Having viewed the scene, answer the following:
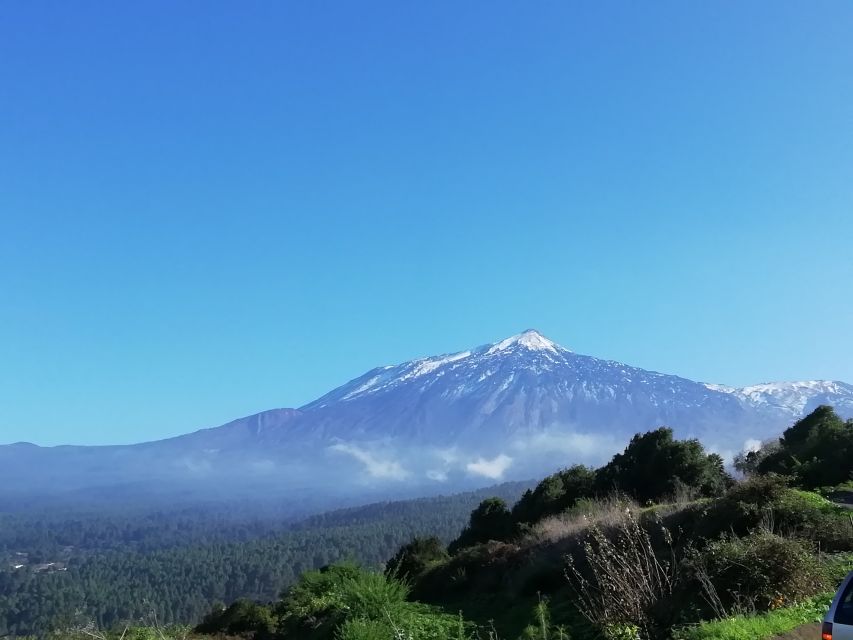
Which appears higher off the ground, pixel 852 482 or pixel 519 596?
pixel 852 482

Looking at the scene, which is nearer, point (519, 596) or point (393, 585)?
point (393, 585)

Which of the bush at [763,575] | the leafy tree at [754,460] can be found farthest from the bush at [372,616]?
the leafy tree at [754,460]

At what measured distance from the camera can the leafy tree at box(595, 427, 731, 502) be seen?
2978 cm

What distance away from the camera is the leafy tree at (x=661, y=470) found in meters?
29.8

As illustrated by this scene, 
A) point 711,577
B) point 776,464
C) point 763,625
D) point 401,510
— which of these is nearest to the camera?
point 763,625

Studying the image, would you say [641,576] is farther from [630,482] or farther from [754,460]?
[754,460]

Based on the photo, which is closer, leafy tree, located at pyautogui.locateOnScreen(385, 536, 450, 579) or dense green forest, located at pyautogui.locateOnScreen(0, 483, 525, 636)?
leafy tree, located at pyautogui.locateOnScreen(385, 536, 450, 579)

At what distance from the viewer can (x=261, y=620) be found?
25.0 metres

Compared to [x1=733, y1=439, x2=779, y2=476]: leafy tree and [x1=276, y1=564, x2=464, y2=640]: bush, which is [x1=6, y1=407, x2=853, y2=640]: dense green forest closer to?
[x1=276, y1=564, x2=464, y2=640]: bush

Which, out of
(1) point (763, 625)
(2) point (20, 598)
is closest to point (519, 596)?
(1) point (763, 625)

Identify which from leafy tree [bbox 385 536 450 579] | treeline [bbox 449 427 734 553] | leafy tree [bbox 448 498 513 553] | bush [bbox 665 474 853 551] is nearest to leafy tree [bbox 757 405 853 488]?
treeline [bbox 449 427 734 553]

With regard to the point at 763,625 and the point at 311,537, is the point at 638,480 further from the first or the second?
the point at 311,537

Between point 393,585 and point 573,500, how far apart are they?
22.0m

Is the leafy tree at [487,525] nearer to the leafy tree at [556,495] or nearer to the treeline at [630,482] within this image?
the treeline at [630,482]
